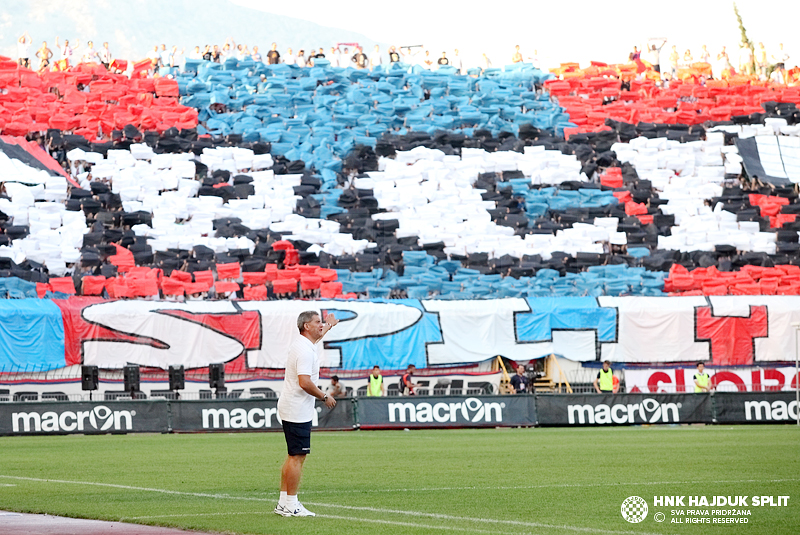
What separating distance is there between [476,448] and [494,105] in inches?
1286

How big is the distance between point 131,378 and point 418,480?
760 inches

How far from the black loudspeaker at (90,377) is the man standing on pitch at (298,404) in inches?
Answer: 907

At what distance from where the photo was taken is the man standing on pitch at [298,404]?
35.1ft

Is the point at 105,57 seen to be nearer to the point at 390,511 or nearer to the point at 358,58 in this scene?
the point at 358,58

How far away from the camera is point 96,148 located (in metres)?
45.1

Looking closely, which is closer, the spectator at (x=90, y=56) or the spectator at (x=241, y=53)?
the spectator at (x=90, y=56)

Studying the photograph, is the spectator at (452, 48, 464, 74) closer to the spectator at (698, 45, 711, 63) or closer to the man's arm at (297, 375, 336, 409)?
the spectator at (698, 45, 711, 63)

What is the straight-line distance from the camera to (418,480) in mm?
14602

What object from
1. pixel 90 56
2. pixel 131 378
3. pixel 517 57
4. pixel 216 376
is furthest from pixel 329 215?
pixel 517 57

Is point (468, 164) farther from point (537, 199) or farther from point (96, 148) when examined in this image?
point (96, 148)

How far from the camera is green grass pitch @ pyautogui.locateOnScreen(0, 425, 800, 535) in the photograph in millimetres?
10234

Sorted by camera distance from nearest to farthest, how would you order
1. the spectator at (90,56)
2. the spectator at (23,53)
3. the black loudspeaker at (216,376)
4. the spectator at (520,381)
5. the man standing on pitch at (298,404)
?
the man standing on pitch at (298,404) < the black loudspeaker at (216,376) < the spectator at (520,381) < the spectator at (23,53) < the spectator at (90,56)

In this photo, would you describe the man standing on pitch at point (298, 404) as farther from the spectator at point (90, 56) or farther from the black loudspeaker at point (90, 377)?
the spectator at point (90, 56)

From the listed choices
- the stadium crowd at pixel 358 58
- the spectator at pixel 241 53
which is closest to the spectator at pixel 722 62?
the stadium crowd at pixel 358 58
